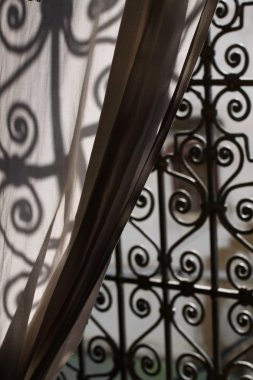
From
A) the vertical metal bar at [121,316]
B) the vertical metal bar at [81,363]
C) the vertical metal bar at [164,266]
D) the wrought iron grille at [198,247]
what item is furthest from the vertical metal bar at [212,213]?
the vertical metal bar at [81,363]

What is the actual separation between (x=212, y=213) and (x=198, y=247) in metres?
0.10

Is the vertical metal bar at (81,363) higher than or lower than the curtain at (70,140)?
lower

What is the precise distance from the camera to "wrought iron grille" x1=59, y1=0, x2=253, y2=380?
1419 millimetres

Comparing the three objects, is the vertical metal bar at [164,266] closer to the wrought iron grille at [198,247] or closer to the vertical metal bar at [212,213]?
the wrought iron grille at [198,247]

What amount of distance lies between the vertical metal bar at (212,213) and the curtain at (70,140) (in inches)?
12.0

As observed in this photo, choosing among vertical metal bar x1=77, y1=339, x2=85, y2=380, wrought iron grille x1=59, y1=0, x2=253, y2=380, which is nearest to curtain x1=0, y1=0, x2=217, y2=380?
wrought iron grille x1=59, y1=0, x2=253, y2=380

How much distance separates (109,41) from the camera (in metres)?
1.17

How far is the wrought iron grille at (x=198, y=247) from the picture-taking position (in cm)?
142

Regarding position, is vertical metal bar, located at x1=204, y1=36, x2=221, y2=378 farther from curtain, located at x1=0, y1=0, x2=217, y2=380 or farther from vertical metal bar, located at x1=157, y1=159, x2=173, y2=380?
curtain, located at x1=0, y1=0, x2=217, y2=380

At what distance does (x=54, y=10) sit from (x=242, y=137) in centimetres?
49

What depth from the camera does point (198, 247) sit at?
1526 millimetres

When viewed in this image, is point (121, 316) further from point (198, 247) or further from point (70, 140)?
point (70, 140)

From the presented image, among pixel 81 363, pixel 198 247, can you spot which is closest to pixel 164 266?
pixel 198 247

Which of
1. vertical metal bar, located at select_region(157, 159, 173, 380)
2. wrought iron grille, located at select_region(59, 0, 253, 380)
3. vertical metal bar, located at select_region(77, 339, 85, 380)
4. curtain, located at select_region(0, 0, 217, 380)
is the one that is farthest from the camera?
vertical metal bar, located at select_region(77, 339, 85, 380)
